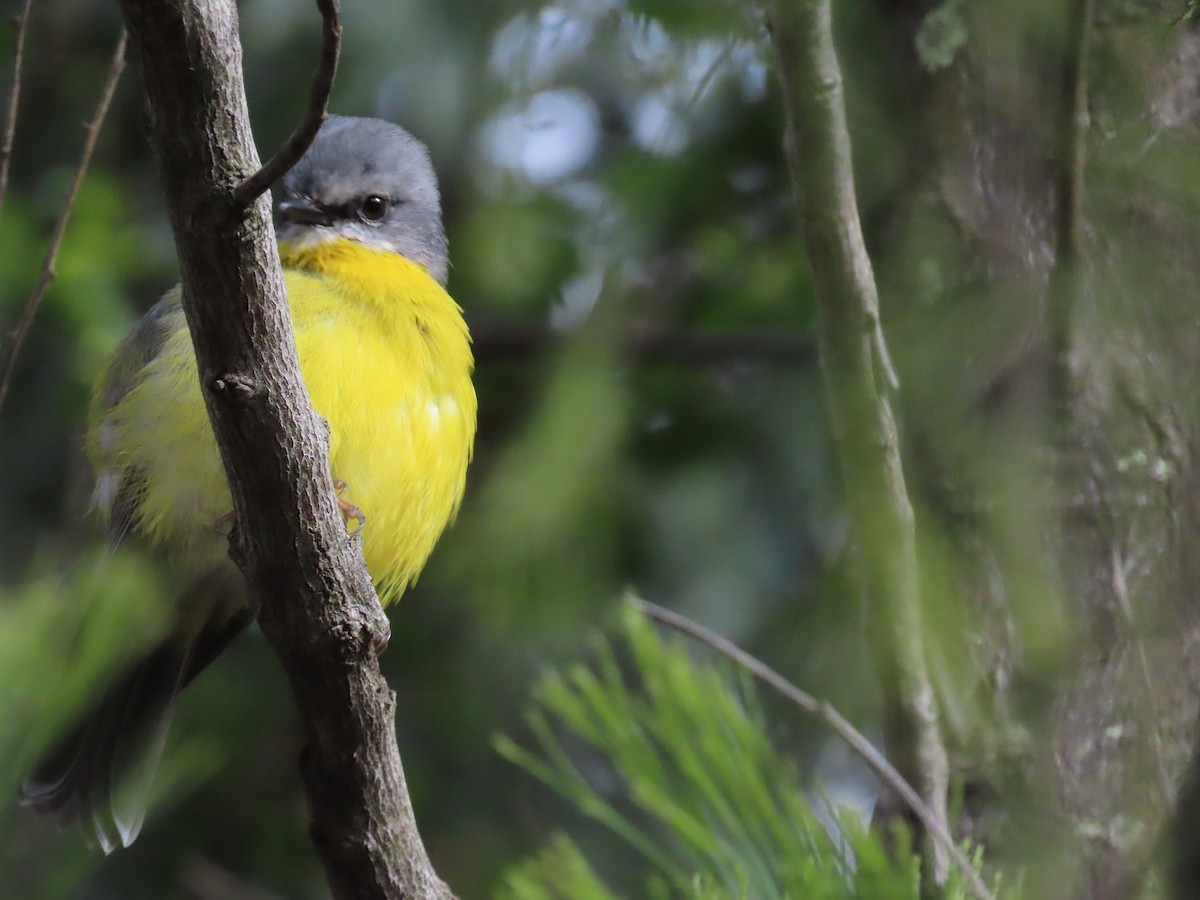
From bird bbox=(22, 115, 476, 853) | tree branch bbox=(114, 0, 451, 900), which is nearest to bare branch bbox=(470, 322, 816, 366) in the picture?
bird bbox=(22, 115, 476, 853)

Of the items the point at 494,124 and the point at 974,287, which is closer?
the point at 974,287

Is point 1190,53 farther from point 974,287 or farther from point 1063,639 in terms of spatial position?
point 1063,639

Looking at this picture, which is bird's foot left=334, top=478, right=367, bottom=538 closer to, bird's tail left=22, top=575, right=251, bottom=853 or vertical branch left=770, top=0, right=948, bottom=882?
bird's tail left=22, top=575, right=251, bottom=853

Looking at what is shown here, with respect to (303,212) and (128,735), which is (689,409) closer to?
(303,212)

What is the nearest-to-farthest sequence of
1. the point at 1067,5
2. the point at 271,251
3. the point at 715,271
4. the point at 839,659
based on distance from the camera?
the point at 271,251
the point at 1067,5
the point at 839,659
the point at 715,271

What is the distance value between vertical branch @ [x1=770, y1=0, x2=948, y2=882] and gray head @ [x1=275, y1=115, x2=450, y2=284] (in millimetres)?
1921

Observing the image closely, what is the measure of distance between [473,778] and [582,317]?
66.1 inches

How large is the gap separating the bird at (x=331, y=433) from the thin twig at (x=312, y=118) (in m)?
1.29

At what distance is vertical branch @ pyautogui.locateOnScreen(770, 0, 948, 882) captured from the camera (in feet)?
7.07

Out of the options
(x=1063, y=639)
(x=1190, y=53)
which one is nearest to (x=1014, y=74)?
(x=1190, y=53)

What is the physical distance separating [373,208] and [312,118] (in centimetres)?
238

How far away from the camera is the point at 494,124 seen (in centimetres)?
435

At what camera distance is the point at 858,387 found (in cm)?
221

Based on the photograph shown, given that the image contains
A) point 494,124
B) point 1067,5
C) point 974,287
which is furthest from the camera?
point 494,124
